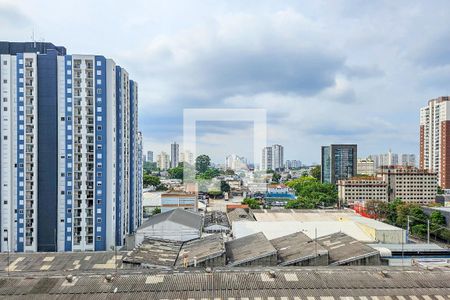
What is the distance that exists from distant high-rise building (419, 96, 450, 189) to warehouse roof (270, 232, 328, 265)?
98.0 feet

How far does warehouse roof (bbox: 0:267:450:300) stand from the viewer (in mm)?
7609

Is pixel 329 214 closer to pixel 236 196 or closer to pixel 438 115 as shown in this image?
pixel 236 196

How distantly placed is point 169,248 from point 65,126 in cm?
642

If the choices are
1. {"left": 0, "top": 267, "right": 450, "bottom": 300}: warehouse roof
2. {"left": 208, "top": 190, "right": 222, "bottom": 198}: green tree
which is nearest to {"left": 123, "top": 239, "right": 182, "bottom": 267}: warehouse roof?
{"left": 0, "top": 267, "right": 450, "bottom": 300}: warehouse roof

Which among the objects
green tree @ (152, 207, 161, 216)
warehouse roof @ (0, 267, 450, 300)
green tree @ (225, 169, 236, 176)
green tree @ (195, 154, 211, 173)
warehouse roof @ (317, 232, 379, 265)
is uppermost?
green tree @ (195, 154, 211, 173)

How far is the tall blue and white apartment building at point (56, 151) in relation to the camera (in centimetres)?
1445

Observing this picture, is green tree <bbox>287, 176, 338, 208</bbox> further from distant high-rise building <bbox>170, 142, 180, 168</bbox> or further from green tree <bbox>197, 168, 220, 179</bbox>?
distant high-rise building <bbox>170, 142, 180, 168</bbox>

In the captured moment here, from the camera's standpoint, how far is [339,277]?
8438 mm

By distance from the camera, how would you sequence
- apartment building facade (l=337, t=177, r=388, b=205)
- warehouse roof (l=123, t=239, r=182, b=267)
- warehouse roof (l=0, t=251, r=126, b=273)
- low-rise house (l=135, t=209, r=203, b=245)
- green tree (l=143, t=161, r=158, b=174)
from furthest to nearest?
1. green tree (l=143, t=161, r=158, b=174)
2. apartment building facade (l=337, t=177, r=388, b=205)
3. low-rise house (l=135, t=209, r=203, b=245)
4. warehouse roof (l=0, t=251, r=126, b=273)
5. warehouse roof (l=123, t=239, r=182, b=267)

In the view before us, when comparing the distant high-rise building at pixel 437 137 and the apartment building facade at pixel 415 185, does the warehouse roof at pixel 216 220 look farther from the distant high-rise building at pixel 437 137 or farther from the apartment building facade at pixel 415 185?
the distant high-rise building at pixel 437 137

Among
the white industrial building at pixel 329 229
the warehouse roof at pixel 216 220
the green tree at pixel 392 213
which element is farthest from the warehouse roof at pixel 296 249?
the green tree at pixel 392 213

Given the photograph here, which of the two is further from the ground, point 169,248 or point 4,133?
point 4,133

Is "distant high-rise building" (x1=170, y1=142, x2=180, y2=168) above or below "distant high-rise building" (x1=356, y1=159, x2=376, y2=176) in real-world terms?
above

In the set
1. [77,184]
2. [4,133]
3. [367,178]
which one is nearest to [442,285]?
[77,184]
